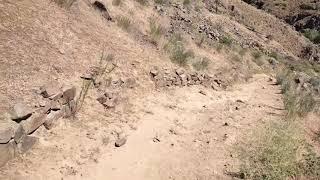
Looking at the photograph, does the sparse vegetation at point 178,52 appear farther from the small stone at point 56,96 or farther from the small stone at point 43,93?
the small stone at point 43,93

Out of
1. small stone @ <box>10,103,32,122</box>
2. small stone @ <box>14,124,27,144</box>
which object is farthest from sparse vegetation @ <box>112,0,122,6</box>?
small stone @ <box>14,124,27,144</box>

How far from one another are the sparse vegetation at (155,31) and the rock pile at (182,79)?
4.39ft

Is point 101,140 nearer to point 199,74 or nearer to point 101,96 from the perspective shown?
point 101,96

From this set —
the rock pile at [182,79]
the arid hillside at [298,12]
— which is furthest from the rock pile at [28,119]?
the arid hillside at [298,12]

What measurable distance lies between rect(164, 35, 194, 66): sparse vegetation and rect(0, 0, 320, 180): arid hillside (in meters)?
0.04

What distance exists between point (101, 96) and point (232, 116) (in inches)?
120

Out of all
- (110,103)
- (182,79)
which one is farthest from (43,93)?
(182,79)

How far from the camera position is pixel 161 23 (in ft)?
47.3

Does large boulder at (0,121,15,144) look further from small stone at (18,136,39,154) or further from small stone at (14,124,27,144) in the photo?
small stone at (18,136,39,154)

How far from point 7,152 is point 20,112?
0.70 m

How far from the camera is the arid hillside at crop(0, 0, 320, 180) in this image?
23.9 feet

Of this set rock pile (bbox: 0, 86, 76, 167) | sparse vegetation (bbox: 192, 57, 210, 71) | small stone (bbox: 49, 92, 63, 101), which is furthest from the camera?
sparse vegetation (bbox: 192, 57, 210, 71)

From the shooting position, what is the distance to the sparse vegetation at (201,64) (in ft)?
42.4

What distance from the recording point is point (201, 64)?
1327cm
